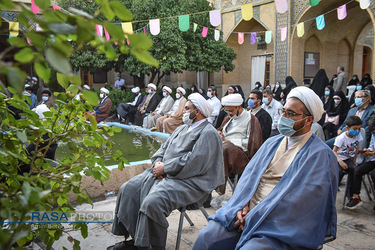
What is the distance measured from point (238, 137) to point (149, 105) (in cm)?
665

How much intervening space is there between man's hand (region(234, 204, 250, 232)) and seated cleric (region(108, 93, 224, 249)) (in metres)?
0.70

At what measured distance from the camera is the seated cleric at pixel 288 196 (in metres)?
2.01

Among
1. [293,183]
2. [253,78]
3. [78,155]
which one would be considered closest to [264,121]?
[293,183]

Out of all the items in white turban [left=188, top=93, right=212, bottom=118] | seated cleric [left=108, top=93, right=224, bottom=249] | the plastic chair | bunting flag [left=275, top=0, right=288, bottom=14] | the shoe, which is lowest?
the shoe

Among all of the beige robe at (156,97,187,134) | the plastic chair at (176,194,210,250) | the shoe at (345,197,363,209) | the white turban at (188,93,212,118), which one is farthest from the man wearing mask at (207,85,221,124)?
the plastic chair at (176,194,210,250)

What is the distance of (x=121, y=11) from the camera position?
2.94 feet

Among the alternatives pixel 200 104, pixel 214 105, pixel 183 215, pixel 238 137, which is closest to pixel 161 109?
pixel 214 105

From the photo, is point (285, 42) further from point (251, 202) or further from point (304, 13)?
point (251, 202)

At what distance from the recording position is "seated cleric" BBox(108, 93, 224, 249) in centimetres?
271

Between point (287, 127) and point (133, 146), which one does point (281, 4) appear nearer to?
point (133, 146)

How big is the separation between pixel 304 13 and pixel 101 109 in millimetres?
8981

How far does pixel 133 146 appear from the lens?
24.4ft

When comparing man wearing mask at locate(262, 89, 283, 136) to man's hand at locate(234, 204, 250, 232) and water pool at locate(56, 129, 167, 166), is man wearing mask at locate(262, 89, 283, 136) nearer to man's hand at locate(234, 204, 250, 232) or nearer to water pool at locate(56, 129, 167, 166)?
water pool at locate(56, 129, 167, 166)

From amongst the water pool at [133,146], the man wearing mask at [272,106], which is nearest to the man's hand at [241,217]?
the water pool at [133,146]
